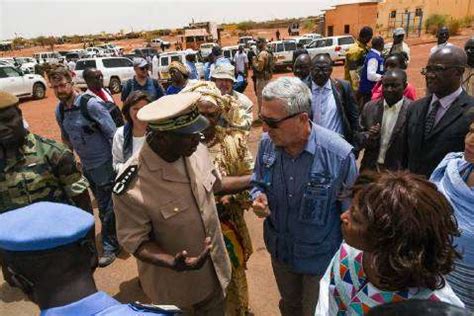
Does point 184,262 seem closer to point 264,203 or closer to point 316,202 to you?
point 264,203

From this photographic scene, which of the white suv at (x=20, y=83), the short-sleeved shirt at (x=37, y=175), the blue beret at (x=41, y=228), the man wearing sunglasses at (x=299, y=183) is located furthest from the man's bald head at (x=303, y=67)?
the white suv at (x=20, y=83)

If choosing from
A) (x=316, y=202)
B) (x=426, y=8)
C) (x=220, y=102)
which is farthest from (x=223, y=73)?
(x=426, y=8)

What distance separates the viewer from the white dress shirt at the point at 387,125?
11.7 feet

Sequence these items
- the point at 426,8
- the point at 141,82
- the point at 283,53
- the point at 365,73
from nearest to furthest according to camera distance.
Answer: the point at 365,73
the point at 141,82
the point at 283,53
the point at 426,8

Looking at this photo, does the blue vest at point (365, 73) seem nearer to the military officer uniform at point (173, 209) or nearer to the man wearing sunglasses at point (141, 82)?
the man wearing sunglasses at point (141, 82)

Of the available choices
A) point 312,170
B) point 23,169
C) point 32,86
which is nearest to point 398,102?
point 312,170

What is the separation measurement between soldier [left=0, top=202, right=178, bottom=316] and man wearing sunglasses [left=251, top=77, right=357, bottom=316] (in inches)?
48.1

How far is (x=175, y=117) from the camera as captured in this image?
1938 mm

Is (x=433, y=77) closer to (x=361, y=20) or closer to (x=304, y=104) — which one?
(x=304, y=104)

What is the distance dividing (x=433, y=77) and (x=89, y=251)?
2.61m

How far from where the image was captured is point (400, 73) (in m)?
3.62

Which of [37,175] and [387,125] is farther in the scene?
[387,125]

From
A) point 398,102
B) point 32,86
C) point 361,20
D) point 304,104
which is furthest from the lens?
point 361,20

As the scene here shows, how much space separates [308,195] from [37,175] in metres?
1.73
